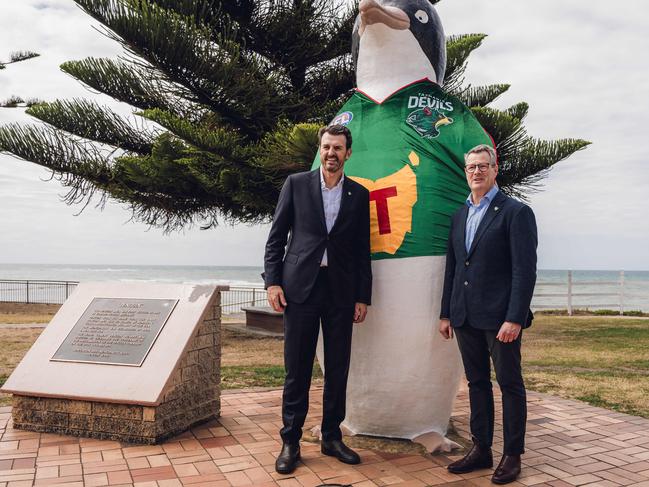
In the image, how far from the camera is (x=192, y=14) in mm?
8258

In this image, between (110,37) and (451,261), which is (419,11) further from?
(110,37)

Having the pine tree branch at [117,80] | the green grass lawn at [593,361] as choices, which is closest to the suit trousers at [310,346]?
the green grass lawn at [593,361]

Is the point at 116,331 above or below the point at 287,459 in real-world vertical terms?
above

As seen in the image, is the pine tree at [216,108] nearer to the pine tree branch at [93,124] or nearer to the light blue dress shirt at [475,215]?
the pine tree branch at [93,124]

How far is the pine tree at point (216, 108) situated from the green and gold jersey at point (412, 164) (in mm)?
4076

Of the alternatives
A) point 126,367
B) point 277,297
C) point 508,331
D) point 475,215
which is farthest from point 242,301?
point 508,331

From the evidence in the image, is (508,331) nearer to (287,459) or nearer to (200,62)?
(287,459)

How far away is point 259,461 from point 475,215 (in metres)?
1.63

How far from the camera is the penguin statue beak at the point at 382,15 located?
3279 mm

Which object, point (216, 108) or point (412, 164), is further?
point (216, 108)

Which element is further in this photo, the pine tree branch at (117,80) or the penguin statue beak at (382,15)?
the pine tree branch at (117,80)

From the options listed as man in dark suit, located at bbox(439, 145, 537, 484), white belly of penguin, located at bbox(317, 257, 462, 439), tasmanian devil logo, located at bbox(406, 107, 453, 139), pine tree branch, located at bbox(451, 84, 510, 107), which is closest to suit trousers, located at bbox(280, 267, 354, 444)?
white belly of penguin, located at bbox(317, 257, 462, 439)

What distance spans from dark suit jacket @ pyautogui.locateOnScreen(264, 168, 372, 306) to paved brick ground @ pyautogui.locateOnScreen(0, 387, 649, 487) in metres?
0.82

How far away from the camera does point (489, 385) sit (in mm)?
2936
